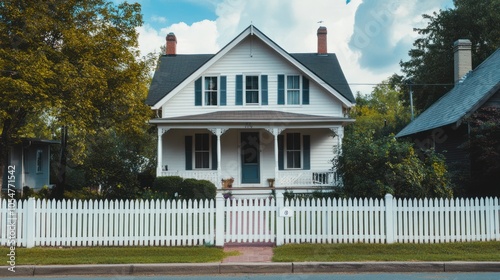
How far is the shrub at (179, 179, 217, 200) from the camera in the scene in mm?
17795

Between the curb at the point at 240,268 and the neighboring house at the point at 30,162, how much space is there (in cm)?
1619

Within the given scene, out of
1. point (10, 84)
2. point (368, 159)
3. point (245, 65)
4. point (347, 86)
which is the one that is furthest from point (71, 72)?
point (347, 86)

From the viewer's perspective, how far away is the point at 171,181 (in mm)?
18953

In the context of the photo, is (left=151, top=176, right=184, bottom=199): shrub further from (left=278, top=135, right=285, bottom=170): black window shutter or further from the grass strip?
the grass strip

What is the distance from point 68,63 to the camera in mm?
13703

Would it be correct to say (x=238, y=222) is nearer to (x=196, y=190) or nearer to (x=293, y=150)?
(x=196, y=190)

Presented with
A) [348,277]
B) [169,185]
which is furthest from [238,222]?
[169,185]

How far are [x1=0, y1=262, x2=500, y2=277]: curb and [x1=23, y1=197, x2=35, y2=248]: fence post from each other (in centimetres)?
170

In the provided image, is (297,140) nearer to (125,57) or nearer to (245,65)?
(245,65)

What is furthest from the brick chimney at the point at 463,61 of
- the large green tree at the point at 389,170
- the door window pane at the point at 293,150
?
the large green tree at the point at 389,170

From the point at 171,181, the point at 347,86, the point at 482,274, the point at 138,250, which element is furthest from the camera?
the point at 347,86

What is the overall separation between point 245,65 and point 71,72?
10311 millimetres

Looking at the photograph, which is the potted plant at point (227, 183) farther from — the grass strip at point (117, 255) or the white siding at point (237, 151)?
the grass strip at point (117, 255)

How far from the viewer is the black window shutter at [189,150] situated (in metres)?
22.4
